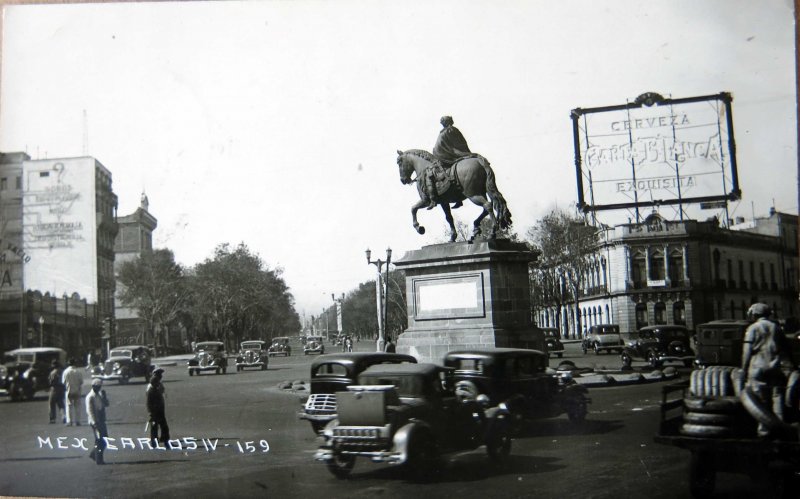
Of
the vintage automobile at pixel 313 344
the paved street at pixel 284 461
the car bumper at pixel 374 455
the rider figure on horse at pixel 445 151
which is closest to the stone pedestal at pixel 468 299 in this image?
the rider figure on horse at pixel 445 151

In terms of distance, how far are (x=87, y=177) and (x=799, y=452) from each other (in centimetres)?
1011

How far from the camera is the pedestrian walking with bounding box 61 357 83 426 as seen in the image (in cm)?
975

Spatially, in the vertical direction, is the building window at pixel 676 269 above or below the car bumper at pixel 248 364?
above

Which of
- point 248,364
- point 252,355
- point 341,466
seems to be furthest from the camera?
point 252,355

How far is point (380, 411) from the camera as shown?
711 cm

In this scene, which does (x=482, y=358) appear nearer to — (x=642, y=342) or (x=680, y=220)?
(x=642, y=342)

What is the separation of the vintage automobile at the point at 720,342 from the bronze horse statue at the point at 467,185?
15.7 ft

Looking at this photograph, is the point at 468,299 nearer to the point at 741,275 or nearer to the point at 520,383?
the point at 520,383

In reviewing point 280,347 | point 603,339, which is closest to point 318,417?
point 603,339

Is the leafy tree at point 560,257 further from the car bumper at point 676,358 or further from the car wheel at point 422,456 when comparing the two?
the car wheel at point 422,456

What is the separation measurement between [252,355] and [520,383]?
557 inches

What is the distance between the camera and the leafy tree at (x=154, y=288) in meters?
11.1

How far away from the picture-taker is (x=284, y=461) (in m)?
8.27

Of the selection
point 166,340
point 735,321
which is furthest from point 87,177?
point 735,321
